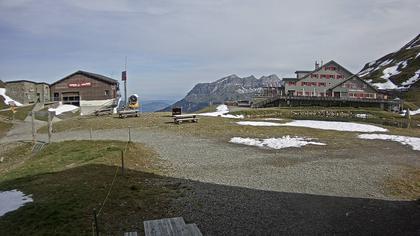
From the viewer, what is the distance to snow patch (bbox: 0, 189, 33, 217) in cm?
939

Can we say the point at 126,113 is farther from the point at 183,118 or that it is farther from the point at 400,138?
the point at 400,138

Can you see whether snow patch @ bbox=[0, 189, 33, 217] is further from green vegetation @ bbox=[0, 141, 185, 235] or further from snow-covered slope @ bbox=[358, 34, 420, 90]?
snow-covered slope @ bbox=[358, 34, 420, 90]

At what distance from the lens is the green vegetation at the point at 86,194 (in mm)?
8148

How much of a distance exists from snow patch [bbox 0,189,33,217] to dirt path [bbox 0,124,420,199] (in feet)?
17.7

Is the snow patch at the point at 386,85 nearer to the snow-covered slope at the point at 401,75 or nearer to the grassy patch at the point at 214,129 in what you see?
the snow-covered slope at the point at 401,75

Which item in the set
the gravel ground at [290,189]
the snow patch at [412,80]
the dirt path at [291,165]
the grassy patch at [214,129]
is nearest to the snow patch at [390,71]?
the snow patch at [412,80]

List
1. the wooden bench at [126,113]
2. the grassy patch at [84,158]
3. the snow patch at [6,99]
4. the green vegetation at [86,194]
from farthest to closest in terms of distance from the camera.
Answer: the snow patch at [6,99] < the wooden bench at [126,113] < the grassy patch at [84,158] < the green vegetation at [86,194]

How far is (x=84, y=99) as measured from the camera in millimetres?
64312

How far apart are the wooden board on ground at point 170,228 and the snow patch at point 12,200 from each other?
457 centimetres

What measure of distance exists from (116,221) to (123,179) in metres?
3.92

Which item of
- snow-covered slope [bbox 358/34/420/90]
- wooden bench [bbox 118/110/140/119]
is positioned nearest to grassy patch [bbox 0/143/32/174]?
wooden bench [bbox 118/110/140/119]

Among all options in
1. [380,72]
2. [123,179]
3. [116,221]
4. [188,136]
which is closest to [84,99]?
[188,136]

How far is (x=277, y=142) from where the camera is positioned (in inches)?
891

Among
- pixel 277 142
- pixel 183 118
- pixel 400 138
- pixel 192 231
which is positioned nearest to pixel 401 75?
pixel 400 138
